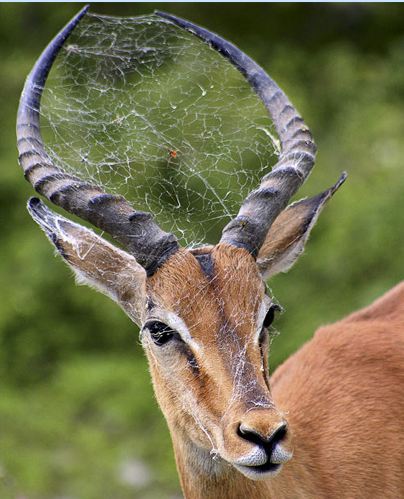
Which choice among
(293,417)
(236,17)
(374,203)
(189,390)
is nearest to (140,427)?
(374,203)

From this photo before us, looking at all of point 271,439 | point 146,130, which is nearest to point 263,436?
point 271,439

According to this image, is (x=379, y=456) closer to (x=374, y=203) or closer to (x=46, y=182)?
(x=46, y=182)

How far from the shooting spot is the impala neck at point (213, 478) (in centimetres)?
512

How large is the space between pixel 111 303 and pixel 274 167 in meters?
6.44

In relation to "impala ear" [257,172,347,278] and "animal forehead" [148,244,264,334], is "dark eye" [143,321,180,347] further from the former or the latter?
"impala ear" [257,172,347,278]

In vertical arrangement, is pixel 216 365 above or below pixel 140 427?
above

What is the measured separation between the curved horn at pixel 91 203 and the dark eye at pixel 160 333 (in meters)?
0.25

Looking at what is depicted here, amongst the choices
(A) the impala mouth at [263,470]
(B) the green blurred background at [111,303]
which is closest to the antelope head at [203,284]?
(A) the impala mouth at [263,470]

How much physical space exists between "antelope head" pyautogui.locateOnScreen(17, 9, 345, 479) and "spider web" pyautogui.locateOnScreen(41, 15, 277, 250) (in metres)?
0.45

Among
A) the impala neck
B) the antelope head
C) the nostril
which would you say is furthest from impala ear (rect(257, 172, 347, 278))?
the nostril

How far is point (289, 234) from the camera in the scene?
18.3 ft

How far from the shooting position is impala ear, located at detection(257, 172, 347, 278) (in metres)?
5.53

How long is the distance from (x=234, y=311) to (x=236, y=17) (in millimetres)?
11211

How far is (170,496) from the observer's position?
928 centimetres
